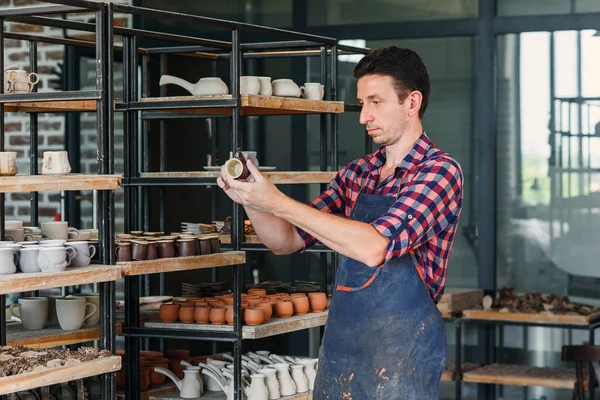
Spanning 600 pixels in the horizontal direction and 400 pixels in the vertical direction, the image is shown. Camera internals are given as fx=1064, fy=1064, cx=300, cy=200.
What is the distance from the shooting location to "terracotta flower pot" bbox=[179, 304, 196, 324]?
415 cm

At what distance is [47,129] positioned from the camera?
654 centimetres

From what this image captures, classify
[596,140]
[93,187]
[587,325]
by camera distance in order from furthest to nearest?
[596,140]
[587,325]
[93,187]

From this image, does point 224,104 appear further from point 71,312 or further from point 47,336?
point 47,336

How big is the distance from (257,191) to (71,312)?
1.54 metres

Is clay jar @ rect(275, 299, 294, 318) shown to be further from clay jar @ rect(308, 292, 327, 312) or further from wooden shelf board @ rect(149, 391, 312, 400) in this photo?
wooden shelf board @ rect(149, 391, 312, 400)

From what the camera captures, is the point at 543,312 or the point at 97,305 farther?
the point at 543,312

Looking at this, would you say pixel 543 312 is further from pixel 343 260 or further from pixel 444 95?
pixel 343 260

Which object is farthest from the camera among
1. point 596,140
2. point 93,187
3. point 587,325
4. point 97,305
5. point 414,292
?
point 596,140

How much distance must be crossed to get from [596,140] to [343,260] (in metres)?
3.44

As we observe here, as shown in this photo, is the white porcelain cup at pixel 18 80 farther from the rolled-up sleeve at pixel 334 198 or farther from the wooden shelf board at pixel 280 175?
the rolled-up sleeve at pixel 334 198

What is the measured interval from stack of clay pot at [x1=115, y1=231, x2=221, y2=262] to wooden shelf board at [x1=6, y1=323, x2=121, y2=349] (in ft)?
1.23

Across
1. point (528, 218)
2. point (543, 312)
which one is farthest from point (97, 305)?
point (528, 218)

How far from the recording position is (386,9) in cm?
654

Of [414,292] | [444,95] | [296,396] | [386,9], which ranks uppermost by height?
[386,9]
